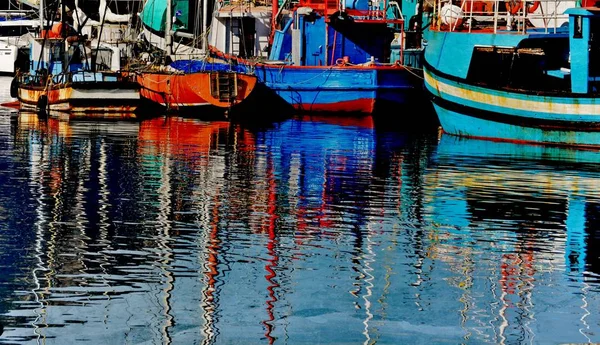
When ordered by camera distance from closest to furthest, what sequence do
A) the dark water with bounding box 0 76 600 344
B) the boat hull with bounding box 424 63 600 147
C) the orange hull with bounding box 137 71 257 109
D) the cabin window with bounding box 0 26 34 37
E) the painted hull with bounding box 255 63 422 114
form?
the dark water with bounding box 0 76 600 344
the boat hull with bounding box 424 63 600 147
the orange hull with bounding box 137 71 257 109
the painted hull with bounding box 255 63 422 114
the cabin window with bounding box 0 26 34 37

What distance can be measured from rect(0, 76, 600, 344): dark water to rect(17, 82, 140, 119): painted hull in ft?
46.1

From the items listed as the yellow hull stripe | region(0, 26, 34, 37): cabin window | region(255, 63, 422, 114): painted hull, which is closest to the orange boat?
region(255, 63, 422, 114): painted hull

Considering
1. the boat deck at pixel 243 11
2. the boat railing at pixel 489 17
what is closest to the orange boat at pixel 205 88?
the boat deck at pixel 243 11

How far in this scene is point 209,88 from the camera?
47.8 m

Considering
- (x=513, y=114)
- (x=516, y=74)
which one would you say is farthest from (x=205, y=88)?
(x=513, y=114)

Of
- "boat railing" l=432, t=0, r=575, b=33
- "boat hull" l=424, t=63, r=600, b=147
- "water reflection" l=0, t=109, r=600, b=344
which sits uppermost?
"boat railing" l=432, t=0, r=575, b=33

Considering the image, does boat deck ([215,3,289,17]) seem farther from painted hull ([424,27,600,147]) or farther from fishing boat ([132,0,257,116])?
painted hull ([424,27,600,147])

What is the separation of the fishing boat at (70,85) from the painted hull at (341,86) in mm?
5571

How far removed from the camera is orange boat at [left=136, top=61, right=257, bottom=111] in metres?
47.7

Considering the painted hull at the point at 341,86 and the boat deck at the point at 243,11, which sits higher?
the boat deck at the point at 243,11

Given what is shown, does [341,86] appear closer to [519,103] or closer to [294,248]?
[519,103]

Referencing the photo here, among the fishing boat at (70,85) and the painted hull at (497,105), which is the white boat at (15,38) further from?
the painted hull at (497,105)

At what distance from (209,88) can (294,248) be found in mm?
30188

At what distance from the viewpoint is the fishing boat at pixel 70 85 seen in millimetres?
46875
